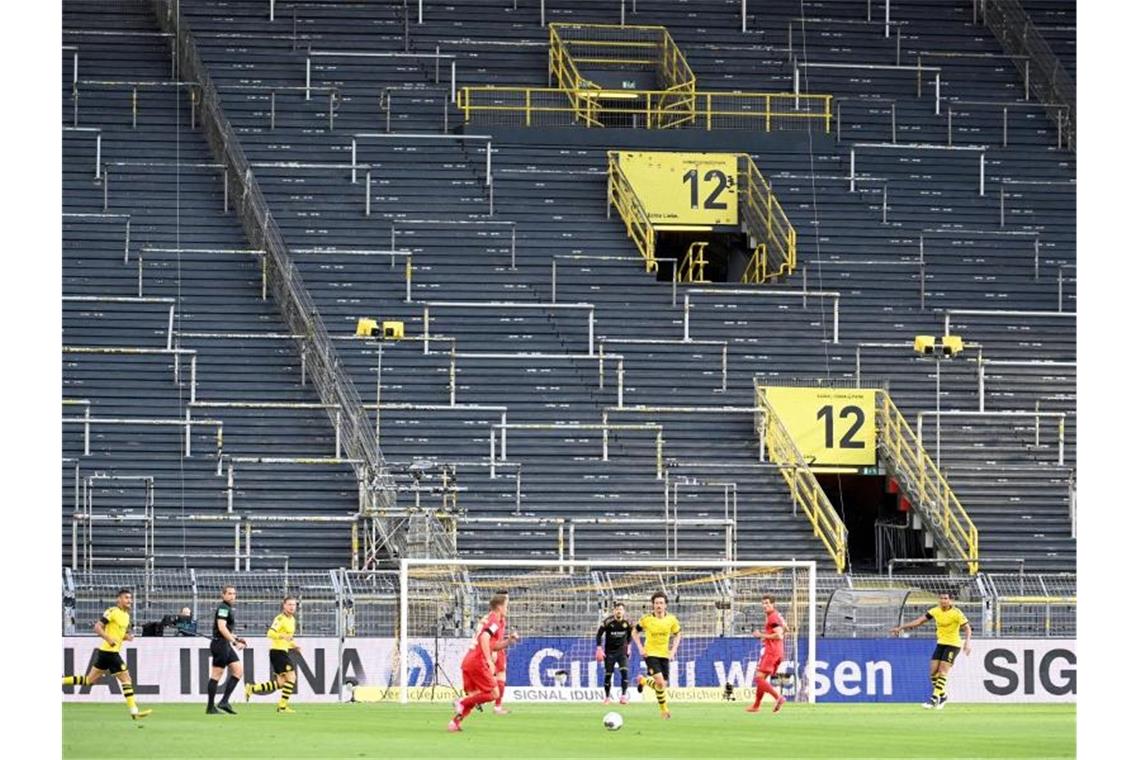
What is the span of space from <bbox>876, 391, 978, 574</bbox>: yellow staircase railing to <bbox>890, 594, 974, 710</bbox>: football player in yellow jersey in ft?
17.6

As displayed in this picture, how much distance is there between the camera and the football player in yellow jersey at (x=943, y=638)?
86.2 feet

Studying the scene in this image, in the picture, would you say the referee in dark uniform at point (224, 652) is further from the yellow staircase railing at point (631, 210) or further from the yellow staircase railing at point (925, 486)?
the yellow staircase railing at point (631, 210)

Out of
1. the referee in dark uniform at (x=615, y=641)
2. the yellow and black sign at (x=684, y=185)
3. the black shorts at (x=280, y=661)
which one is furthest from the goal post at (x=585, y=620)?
the yellow and black sign at (x=684, y=185)

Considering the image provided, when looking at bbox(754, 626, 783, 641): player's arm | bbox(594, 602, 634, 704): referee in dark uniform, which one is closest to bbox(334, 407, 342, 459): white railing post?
bbox(594, 602, 634, 704): referee in dark uniform

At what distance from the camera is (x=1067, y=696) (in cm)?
2953

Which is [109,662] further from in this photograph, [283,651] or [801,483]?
[801,483]

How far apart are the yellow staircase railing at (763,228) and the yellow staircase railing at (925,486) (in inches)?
142

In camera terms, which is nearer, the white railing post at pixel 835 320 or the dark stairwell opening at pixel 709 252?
the white railing post at pixel 835 320

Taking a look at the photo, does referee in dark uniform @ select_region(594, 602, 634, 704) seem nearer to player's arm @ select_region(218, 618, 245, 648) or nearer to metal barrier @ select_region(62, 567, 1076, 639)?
metal barrier @ select_region(62, 567, 1076, 639)

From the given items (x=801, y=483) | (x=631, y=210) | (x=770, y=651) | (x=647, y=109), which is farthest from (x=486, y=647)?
(x=647, y=109)

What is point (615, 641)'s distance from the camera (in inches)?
1072

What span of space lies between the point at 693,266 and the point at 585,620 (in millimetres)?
12403
